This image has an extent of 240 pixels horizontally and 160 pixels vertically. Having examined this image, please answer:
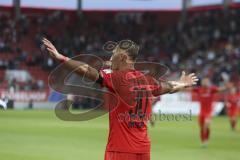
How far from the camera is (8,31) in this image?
4778cm

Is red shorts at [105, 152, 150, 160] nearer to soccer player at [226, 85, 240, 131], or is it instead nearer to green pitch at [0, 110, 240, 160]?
green pitch at [0, 110, 240, 160]

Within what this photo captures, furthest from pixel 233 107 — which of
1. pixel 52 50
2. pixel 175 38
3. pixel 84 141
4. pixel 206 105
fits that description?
pixel 52 50

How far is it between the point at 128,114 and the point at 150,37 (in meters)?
44.5

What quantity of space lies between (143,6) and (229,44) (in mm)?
11641

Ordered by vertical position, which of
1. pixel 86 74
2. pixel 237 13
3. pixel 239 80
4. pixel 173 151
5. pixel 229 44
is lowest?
pixel 173 151

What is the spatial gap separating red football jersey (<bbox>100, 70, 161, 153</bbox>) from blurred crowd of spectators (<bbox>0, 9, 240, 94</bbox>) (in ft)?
111

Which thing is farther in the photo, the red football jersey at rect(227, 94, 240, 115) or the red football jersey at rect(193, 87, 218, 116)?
the red football jersey at rect(227, 94, 240, 115)

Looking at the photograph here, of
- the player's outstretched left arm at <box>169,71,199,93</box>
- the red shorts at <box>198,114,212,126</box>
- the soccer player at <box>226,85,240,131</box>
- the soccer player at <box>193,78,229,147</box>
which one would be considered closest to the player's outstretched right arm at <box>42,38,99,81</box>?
the player's outstretched left arm at <box>169,71,199,93</box>

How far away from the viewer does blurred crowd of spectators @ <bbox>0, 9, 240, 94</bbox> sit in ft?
147

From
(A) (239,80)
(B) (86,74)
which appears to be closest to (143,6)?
(A) (239,80)

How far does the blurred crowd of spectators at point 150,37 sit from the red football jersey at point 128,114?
33.7 meters

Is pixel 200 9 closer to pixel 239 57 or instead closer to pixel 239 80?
pixel 239 57

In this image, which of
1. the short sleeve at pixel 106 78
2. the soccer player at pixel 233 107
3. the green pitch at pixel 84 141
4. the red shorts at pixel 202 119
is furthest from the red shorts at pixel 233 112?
the short sleeve at pixel 106 78

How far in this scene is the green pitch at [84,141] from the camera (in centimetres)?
1669
